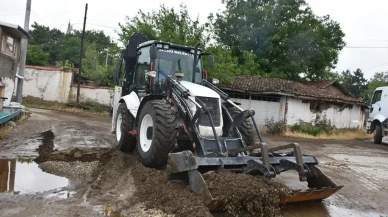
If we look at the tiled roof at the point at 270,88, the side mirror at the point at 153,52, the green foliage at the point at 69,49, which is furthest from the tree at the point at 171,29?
the green foliage at the point at 69,49

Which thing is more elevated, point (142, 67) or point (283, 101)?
point (283, 101)

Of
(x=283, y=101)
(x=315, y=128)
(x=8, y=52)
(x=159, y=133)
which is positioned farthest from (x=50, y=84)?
(x=159, y=133)

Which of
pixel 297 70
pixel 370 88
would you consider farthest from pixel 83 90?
pixel 370 88

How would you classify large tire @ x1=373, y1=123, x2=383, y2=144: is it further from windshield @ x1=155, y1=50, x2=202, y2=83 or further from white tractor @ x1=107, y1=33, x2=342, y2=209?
windshield @ x1=155, y1=50, x2=202, y2=83

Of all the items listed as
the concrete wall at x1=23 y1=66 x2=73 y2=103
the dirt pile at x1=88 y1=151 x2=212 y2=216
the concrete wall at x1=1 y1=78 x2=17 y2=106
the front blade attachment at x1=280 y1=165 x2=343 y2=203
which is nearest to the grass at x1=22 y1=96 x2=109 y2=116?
the concrete wall at x1=23 y1=66 x2=73 y2=103

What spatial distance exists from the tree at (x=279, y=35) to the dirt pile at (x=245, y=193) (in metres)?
23.9

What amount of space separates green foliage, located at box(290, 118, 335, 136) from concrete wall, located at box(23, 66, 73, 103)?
18.6 m

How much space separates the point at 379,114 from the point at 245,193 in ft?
52.2

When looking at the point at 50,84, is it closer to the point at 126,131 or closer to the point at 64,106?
the point at 64,106

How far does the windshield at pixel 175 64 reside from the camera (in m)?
7.64

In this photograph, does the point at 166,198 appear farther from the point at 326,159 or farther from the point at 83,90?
the point at 83,90

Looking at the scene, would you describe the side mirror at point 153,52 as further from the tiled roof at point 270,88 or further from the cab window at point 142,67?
the tiled roof at point 270,88

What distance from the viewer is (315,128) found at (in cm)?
2131

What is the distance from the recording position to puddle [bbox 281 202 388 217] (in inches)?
207
